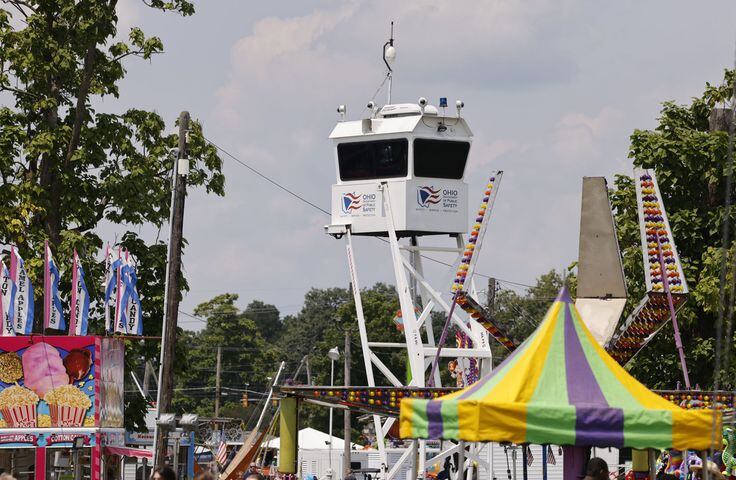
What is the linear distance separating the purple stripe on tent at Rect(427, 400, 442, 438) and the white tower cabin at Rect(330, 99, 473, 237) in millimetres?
21553

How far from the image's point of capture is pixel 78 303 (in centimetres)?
3117

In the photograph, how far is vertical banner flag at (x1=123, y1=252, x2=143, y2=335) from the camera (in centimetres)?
3158

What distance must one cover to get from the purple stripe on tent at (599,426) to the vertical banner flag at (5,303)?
17.9 m

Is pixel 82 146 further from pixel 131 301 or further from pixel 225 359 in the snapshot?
pixel 225 359

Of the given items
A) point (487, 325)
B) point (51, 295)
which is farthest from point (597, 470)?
point (51, 295)

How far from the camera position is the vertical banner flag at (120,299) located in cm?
3120

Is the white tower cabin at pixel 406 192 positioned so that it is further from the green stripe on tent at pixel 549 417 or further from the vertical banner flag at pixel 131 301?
the green stripe on tent at pixel 549 417

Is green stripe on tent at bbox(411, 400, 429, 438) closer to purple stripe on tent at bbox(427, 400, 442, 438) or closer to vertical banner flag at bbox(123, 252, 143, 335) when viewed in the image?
purple stripe on tent at bbox(427, 400, 442, 438)

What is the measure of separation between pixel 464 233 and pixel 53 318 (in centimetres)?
1151

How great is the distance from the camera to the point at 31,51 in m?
36.3

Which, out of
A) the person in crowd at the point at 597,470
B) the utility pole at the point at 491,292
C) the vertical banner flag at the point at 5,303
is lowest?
the person in crowd at the point at 597,470

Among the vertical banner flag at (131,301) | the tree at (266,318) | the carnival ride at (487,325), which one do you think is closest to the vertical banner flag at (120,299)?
the vertical banner flag at (131,301)

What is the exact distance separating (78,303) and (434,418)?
58.8 feet

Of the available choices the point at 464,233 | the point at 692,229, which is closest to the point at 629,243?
the point at 692,229
